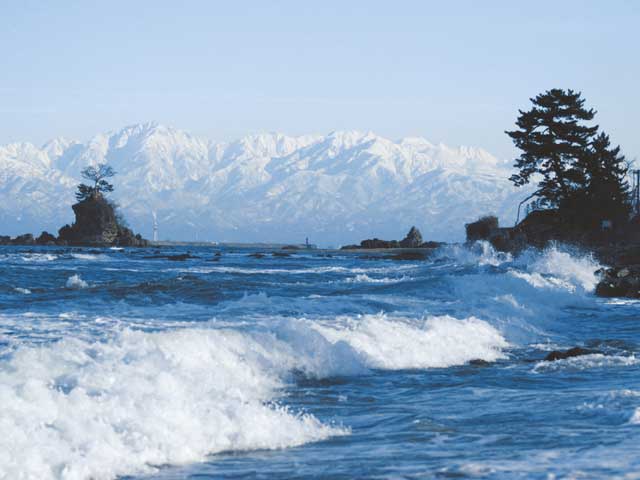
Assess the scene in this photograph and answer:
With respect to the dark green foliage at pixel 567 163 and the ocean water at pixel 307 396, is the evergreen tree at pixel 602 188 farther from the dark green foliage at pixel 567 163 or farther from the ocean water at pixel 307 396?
the ocean water at pixel 307 396

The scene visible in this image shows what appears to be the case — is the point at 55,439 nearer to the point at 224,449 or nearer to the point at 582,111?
the point at 224,449

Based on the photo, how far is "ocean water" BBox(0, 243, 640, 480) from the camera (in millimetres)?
7844

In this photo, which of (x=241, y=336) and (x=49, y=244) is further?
(x=49, y=244)

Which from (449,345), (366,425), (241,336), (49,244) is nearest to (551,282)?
(449,345)

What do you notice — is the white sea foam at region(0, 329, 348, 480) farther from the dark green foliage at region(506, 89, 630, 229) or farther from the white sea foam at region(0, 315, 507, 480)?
the dark green foliage at region(506, 89, 630, 229)

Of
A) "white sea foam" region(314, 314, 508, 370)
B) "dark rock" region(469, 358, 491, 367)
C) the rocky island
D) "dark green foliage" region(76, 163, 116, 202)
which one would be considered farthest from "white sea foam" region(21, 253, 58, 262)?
"dark green foliage" region(76, 163, 116, 202)

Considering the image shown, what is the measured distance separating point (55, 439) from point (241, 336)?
6.89m

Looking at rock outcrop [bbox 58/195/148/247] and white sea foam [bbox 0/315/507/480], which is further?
rock outcrop [bbox 58/195/148/247]

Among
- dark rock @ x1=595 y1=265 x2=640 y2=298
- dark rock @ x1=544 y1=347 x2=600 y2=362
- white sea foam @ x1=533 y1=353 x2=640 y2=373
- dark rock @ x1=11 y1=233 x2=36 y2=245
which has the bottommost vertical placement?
white sea foam @ x1=533 y1=353 x2=640 y2=373

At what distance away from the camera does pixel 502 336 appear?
747 inches

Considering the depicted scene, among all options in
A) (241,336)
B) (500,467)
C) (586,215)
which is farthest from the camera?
(586,215)

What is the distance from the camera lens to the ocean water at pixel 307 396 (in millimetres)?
7844

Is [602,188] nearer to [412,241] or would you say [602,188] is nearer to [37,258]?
[37,258]

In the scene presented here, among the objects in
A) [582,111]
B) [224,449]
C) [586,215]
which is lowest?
[224,449]
